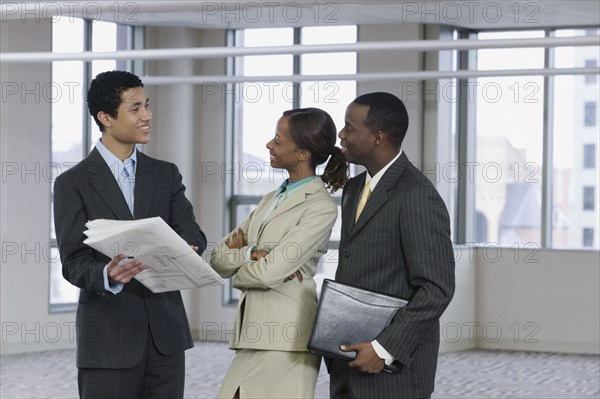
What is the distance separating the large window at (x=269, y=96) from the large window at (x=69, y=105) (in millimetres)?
1547

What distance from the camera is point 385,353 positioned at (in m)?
3.17

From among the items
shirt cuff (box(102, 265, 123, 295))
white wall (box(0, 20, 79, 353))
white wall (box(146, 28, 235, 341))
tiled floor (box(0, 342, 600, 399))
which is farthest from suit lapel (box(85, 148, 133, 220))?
white wall (box(146, 28, 235, 341))

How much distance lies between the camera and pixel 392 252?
129 inches

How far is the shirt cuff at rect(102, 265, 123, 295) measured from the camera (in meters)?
3.23

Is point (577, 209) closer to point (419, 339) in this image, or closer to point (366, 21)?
point (366, 21)

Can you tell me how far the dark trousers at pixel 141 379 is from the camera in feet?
11.2

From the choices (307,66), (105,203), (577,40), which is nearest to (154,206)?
(105,203)

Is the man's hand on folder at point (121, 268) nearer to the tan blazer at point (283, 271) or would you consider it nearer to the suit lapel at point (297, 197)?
the tan blazer at point (283, 271)

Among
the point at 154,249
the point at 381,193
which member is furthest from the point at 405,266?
the point at 154,249

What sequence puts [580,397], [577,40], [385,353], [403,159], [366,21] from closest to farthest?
[385,353] → [403,159] → [577,40] → [580,397] → [366,21]

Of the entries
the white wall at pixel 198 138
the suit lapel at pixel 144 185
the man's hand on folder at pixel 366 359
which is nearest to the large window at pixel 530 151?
the white wall at pixel 198 138

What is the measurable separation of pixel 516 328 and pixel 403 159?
7.90m

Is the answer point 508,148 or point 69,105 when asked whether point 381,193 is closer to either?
point 69,105

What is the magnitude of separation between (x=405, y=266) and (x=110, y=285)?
97 centimetres
